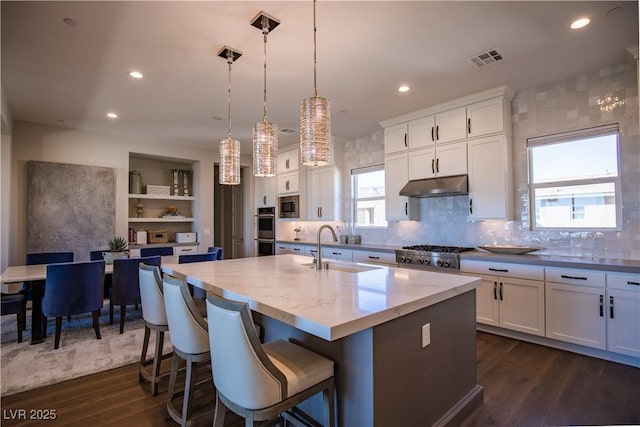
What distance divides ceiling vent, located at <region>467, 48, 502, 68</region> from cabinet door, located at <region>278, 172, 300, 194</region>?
3674 millimetres

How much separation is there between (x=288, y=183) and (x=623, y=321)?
197 inches

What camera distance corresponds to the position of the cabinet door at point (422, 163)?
Answer: 4133 mm

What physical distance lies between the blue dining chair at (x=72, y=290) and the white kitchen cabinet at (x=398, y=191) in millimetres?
3701

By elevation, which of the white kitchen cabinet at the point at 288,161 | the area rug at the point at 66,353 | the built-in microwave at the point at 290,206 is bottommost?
the area rug at the point at 66,353

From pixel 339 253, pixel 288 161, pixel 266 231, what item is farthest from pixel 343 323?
pixel 266 231

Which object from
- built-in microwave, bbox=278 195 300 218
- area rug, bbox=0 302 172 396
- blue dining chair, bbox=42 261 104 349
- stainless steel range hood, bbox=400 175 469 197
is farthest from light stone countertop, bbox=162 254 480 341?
built-in microwave, bbox=278 195 300 218

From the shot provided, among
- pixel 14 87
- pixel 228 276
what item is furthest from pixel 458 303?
pixel 14 87

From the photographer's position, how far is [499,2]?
7.07 feet

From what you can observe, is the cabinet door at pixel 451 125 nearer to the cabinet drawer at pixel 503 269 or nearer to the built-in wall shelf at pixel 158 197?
the cabinet drawer at pixel 503 269

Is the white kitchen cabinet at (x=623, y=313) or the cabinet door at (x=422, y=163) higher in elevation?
the cabinet door at (x=422, y=163)

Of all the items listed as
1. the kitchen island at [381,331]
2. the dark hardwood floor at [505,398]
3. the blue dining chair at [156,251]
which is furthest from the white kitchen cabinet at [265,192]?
the kitchen island at [381,331]

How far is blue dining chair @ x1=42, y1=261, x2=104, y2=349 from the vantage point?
3.15 metres

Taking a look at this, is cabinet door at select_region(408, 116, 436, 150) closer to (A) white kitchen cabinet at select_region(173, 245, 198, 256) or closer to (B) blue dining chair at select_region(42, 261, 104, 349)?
(B) blue dining chair at select_region(42, 261, 104, 349)

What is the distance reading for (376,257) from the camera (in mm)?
4480
